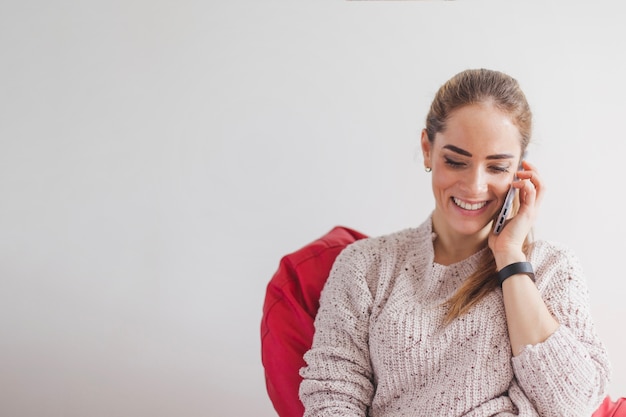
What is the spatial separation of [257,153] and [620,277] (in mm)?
1094

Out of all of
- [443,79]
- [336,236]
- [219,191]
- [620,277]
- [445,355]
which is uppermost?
[443,79]

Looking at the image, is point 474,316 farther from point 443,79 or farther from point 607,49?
point 607,49

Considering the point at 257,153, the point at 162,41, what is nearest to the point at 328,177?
the point at 257,153

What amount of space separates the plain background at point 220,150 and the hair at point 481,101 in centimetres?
56

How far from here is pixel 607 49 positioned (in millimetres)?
2064

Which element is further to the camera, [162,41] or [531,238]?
[162,41]

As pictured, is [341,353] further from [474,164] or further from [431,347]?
[474,164]

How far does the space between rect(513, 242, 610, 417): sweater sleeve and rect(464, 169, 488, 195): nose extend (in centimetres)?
24

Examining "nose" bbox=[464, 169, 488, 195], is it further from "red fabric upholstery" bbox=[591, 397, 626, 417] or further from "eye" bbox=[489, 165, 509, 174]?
"red fabric upholstery" bbox=[591, 397, 626, 417]

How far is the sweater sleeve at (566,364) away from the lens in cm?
136

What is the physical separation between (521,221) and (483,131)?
7.8 inches

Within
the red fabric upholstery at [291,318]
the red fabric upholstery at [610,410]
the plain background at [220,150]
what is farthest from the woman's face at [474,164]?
the plain background at [220,150]

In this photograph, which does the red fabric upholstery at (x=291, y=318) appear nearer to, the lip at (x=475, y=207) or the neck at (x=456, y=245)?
the neck at (x=456, y=245)

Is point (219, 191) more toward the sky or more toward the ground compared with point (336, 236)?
more toward the sky
